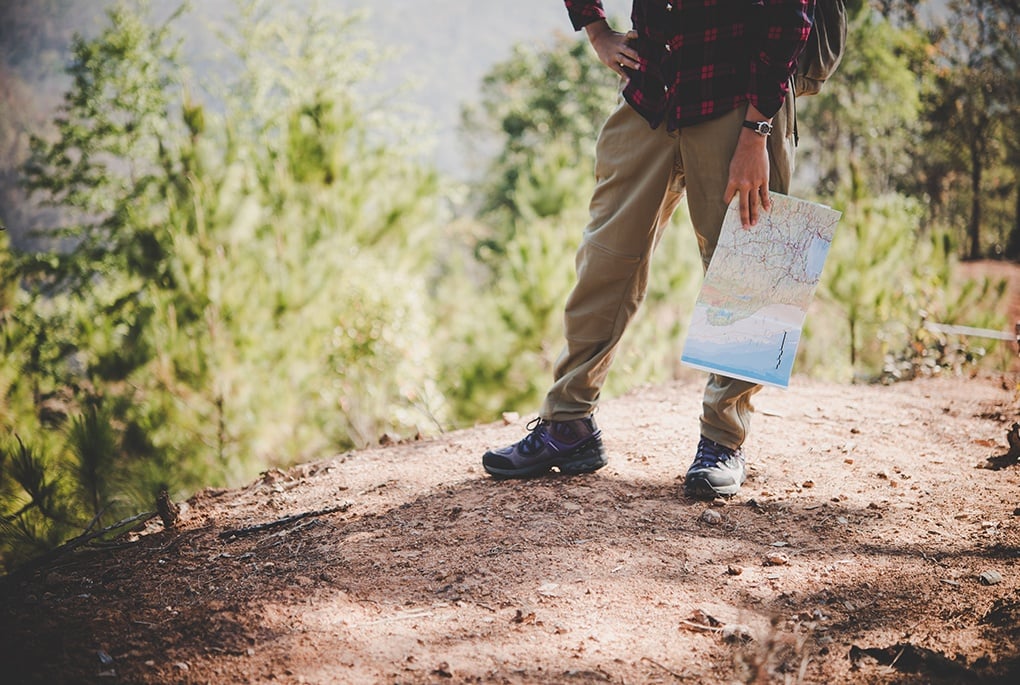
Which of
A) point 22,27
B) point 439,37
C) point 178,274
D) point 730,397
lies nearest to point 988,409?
point 730,397

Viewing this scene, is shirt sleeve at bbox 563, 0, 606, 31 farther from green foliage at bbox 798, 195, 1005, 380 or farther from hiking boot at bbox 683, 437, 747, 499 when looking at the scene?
green foliage at bbox 798, 195, 1005, 380

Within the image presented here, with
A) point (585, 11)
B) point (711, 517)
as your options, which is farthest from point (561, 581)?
point (585, 11)

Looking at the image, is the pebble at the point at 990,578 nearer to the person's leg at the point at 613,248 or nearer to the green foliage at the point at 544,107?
the person's leg at the point at 613,248

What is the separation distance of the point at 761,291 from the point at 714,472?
400 mm

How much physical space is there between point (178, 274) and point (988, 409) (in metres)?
4.43

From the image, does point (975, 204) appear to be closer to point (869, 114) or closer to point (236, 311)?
point (869, 114)

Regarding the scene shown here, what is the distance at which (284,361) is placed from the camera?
5383 mm

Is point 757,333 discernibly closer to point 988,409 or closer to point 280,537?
point 280,537

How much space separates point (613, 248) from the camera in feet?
4.71

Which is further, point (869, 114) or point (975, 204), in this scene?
point (869, 114)

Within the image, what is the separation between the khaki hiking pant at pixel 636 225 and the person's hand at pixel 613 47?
0.27 ft

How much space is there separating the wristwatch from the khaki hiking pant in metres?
0.03

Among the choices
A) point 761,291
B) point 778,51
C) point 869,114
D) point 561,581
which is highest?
point 869,114

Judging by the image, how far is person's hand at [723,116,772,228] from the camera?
128 centimetres
